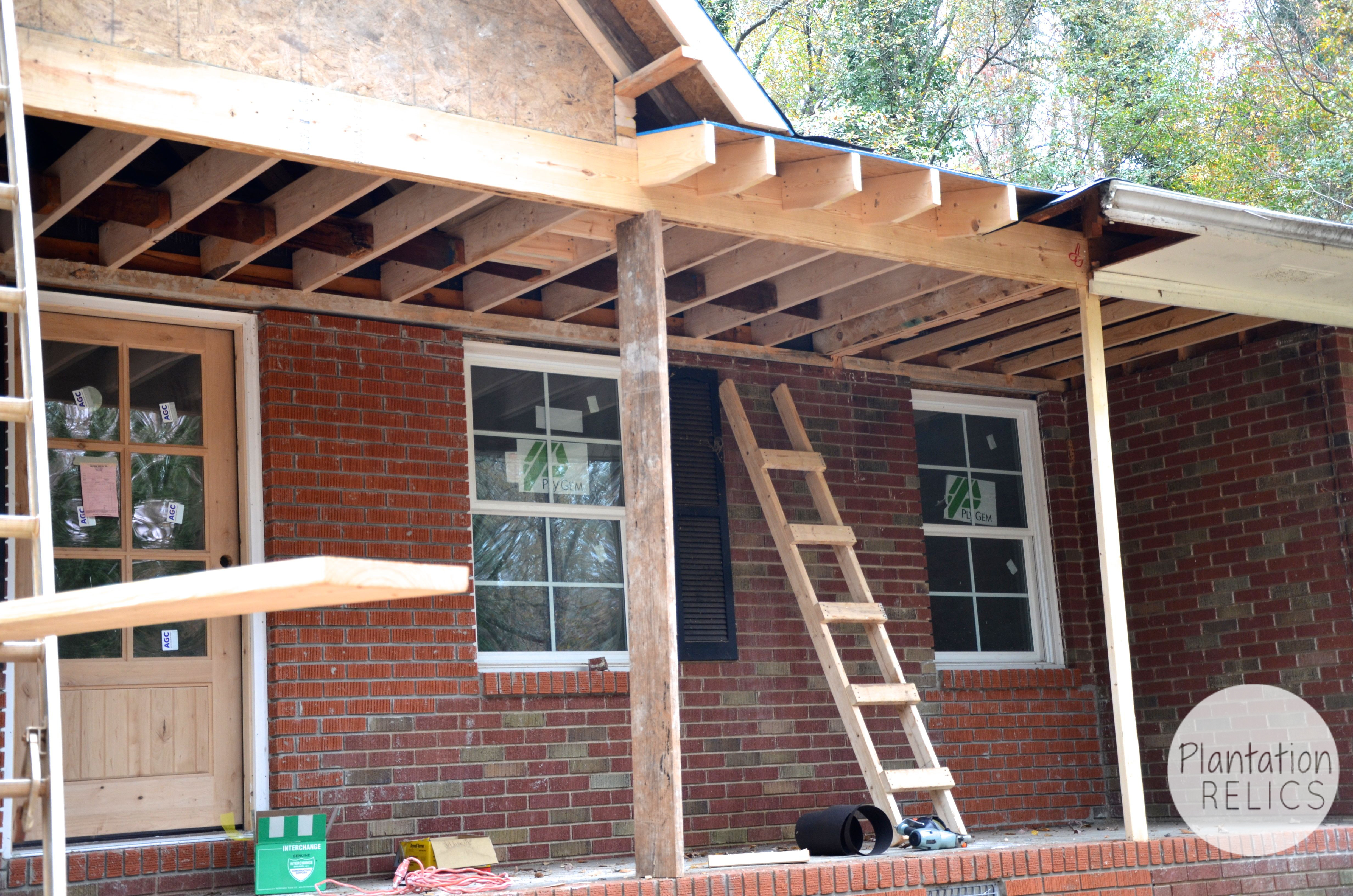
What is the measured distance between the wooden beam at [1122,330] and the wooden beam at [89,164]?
15.6 feet

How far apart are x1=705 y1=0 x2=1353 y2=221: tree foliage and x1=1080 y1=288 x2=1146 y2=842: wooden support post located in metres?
11.1

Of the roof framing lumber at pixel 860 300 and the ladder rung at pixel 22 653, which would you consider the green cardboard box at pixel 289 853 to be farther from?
the roof framing lumber at pixel 860 300

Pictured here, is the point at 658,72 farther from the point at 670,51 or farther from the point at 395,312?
the point at 395,312

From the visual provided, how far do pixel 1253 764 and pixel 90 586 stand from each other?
6079mm

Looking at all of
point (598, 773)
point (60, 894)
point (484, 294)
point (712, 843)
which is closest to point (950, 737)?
point (712, 843)

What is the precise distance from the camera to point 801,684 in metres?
6.92

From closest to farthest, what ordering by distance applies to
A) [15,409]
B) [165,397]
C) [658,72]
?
[15,409] → [658,72] → [165,397]

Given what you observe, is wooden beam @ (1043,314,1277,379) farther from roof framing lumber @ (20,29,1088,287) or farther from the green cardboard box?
the green cardboard box

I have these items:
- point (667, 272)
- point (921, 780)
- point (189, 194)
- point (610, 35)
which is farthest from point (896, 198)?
point (189, 194)

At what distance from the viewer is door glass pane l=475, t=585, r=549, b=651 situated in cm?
612

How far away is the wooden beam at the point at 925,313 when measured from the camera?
6168 millimetres

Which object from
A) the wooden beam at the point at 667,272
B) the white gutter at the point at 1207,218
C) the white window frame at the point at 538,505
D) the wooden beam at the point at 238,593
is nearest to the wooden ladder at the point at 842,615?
the white window frame at the point at 538,505

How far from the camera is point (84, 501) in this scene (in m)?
5.27

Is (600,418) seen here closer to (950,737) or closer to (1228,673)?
(950,737)
